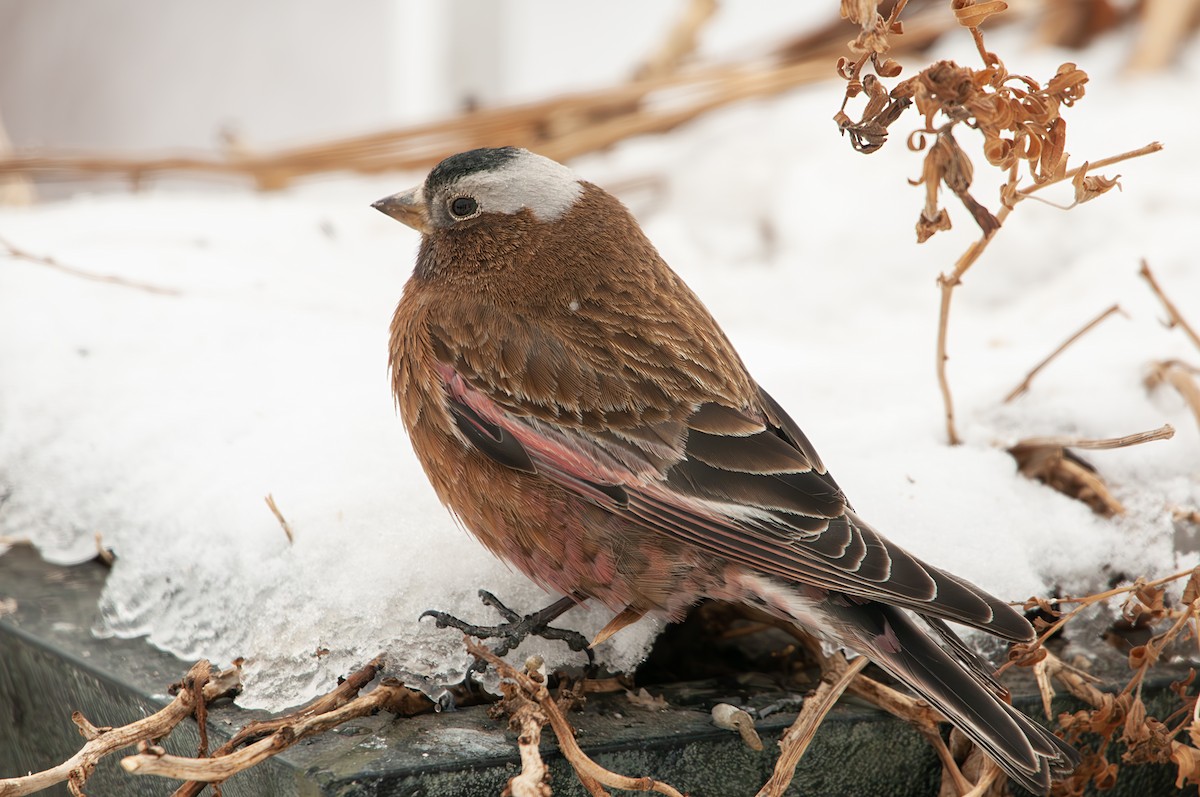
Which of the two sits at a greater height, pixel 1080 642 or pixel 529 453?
pixel 529 453

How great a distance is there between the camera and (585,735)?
1.91m

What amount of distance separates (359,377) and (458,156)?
27.5 inches

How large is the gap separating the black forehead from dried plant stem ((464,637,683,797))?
1050mm

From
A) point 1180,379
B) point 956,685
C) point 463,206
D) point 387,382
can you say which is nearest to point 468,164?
point 463,206

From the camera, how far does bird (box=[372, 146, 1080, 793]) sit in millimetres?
1904

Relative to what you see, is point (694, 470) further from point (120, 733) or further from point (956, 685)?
point (120, 733)

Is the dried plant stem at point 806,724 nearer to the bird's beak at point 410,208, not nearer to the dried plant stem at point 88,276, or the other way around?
the bird's beak at point 410,208

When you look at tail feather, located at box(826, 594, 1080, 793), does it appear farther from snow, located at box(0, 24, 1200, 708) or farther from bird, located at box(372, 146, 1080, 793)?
snow, located at box(0, 24, 1200, 708)

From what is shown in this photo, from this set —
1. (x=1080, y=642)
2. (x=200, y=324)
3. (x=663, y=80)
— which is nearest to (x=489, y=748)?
(x=1080, y=642)

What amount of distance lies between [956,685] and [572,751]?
0.60 metres

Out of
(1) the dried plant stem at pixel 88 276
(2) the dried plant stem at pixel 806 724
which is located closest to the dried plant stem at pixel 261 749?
(2) the dried plant stem at pixel 806 724

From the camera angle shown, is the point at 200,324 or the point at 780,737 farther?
the point at 200,324

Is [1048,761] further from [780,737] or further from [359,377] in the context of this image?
[359,377]

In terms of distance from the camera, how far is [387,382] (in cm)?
296
